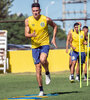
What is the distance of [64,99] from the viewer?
9703 millimetres

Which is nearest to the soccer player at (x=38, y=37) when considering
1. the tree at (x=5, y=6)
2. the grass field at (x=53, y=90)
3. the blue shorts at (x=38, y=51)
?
the blue shorts at (x=38, y=51)

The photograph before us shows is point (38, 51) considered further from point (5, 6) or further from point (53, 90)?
point (5, 6)

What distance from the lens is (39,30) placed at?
10.6 metres

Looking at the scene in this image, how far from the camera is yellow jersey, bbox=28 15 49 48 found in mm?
10531

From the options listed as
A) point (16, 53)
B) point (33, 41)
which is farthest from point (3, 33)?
point (33, 41)

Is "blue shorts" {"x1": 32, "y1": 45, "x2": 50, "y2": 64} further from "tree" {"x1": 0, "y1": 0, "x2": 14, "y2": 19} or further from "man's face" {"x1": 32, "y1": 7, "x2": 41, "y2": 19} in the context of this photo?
"tree" {"x1": 0, "y1": 0, "x2": 14, "y2": 19}

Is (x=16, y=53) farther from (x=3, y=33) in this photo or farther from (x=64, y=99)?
(x=64, y=99)

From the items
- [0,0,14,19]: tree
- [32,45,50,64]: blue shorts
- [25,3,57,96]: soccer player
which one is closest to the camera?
[25,3,57,96]: soccer player

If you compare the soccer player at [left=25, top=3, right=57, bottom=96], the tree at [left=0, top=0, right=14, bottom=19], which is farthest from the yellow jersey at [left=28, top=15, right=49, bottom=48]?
the tree at [left=0, top=0, right=14, bottom=19]

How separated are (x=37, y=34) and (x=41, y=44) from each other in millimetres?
240

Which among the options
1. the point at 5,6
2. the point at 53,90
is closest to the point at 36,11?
the point at 53,90

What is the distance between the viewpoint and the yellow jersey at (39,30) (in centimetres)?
1053

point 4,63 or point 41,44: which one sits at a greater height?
point 41,44

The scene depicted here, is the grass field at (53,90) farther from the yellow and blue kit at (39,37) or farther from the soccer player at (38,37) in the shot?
the yellow and blue kit at (39,37)
